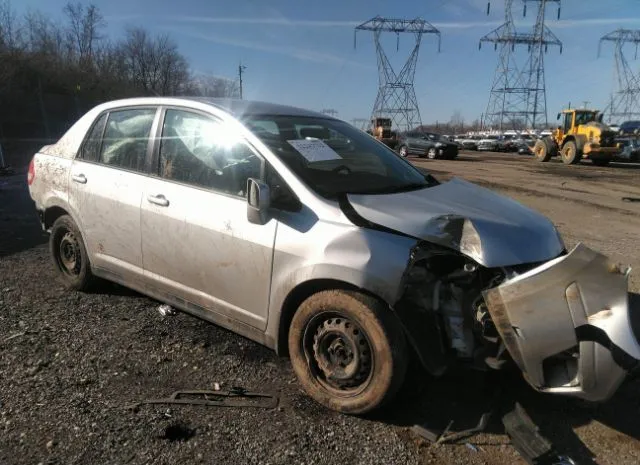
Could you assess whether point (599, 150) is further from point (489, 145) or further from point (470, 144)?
point (470, 144)

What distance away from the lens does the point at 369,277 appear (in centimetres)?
258

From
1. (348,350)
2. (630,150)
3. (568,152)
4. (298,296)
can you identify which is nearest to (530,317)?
(348,350)

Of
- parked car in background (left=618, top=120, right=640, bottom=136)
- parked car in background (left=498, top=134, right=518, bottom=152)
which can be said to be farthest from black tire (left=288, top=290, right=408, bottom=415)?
parked car in background (left=498, top=134, right=518, bottom=152)

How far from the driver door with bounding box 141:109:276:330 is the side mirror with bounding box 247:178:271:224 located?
0.07m

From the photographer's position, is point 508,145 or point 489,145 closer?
point 508,145

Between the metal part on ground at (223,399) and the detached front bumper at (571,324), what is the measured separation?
1425mm

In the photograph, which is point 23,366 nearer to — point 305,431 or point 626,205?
point 305,431

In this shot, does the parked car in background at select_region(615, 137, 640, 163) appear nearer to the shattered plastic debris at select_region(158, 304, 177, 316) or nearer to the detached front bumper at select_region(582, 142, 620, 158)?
the detached front bumper at select_region(582, 142, 620, 158)

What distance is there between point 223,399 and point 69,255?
2.45 m

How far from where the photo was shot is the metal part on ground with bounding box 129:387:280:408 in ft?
9.55

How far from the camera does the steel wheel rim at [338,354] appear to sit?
271 centimetres

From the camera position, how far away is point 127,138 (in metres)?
3.96

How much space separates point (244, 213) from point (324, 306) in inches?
30.5

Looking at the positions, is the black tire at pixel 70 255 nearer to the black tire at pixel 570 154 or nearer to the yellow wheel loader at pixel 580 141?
the yellow wheel loader at pixel 580 141
